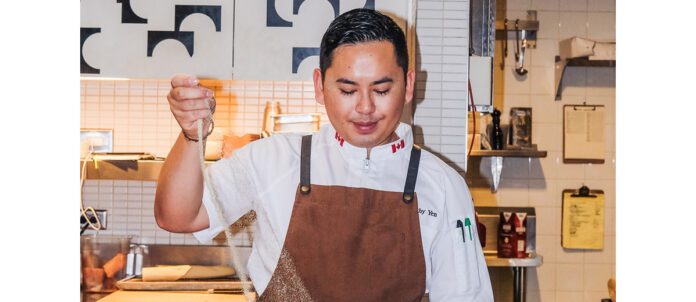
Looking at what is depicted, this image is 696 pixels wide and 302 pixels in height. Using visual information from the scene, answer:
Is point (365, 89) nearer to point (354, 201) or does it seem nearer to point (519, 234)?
point (354, 201)

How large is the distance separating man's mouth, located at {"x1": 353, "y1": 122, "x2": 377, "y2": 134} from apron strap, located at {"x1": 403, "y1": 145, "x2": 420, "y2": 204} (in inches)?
4.8

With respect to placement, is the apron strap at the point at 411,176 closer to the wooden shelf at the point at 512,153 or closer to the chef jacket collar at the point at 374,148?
the chef jacket collar at the point at 374,148

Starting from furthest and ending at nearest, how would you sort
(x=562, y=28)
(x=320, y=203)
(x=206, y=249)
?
(x=562, y=28) → (x=206, y=249) → (x=320, y=203)

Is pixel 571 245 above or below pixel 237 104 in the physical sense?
below

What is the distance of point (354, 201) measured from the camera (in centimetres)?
149

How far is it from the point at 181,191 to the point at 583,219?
8.47 ft

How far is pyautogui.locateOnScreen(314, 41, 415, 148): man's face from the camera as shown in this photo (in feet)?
4.65

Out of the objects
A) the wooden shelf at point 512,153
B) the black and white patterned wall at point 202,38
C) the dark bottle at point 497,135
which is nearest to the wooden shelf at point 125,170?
the black and white patterned wall at point 202,38

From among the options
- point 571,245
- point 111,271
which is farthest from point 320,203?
point 571,245

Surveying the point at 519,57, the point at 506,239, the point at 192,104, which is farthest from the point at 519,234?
the point at 192,104

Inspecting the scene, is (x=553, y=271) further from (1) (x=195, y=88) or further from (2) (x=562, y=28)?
(1) (x=195, y=88)

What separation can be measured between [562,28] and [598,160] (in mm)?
626

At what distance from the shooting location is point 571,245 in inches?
139

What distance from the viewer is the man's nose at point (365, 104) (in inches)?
56.0
